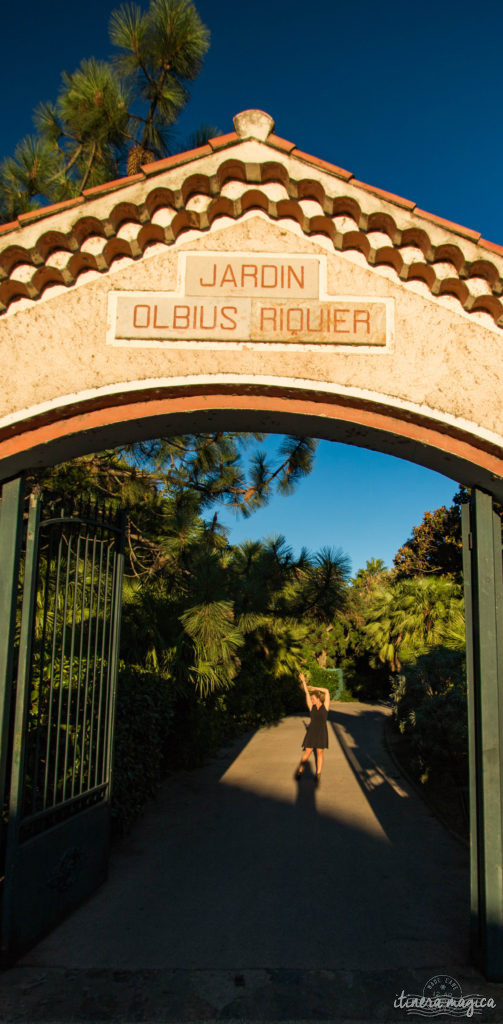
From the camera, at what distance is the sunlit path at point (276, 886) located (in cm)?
392

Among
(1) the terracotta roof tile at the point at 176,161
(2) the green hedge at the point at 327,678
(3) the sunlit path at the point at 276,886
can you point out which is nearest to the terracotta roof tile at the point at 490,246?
(1) the terracotta roof tile at the point at 176,161

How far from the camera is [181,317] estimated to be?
3.96 metres

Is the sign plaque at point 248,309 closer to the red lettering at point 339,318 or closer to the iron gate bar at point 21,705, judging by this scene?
the red lettering at point 339,318

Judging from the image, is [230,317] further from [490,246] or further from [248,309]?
[490,246]

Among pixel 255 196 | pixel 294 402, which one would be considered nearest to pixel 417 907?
pixel 294 402

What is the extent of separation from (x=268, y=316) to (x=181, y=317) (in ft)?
1.71

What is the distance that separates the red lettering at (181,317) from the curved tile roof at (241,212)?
0.45m

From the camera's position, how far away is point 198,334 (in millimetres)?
3922

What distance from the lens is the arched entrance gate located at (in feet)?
12.5

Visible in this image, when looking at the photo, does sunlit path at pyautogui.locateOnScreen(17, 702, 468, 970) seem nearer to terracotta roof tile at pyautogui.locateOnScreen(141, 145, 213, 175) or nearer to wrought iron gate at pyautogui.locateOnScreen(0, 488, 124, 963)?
wrought iron gate at pyautogui.locateOnScreen(0, 488, 124, 963)

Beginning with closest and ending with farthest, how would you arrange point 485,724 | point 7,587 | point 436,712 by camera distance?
point 485,724 → point 7,587 → point 436,712

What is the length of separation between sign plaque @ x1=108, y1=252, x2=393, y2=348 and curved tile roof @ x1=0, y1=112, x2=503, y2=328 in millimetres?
245

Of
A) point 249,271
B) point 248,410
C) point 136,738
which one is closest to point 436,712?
point 136,738

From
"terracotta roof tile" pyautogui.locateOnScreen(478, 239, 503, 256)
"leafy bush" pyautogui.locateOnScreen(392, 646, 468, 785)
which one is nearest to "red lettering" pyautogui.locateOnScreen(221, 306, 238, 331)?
"terracotta roof tile" pyautogui.locateOnScreen(478, 239, 503, 256)
